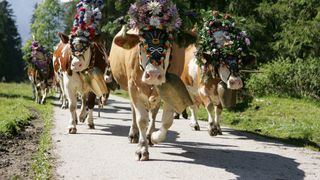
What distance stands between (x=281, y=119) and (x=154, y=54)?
6.63m

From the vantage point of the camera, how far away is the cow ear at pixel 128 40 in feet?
23.6

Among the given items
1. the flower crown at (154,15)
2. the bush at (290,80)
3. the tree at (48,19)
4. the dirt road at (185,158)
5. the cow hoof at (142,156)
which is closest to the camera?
the dirt road at (185,158)

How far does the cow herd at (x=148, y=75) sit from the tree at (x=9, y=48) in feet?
228

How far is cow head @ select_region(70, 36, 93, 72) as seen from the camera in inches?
390

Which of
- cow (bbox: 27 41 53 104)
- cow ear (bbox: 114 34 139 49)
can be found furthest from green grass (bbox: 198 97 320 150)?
cow (bbox: 27 41 53 104)

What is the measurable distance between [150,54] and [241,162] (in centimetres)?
229

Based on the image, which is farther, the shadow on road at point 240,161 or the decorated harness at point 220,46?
the decorated harness at point 220,46

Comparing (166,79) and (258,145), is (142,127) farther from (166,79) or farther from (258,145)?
(258,145)

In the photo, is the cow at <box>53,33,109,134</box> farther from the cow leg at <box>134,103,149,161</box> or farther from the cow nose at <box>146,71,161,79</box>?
the cow nose at <box>146,71,161,79</box>

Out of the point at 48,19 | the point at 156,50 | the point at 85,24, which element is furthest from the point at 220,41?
the point at 48,19

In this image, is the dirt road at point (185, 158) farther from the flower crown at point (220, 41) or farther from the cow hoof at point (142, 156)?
the flower crown at point (220, 41)

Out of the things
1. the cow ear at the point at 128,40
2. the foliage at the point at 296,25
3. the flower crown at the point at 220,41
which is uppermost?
the foliage at the point at 296,25

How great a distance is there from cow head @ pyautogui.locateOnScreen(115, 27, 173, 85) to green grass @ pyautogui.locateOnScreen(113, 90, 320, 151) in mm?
3861

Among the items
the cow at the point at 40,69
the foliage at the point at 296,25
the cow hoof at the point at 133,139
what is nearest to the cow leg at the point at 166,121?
the cow hoof at the point at 133,139
